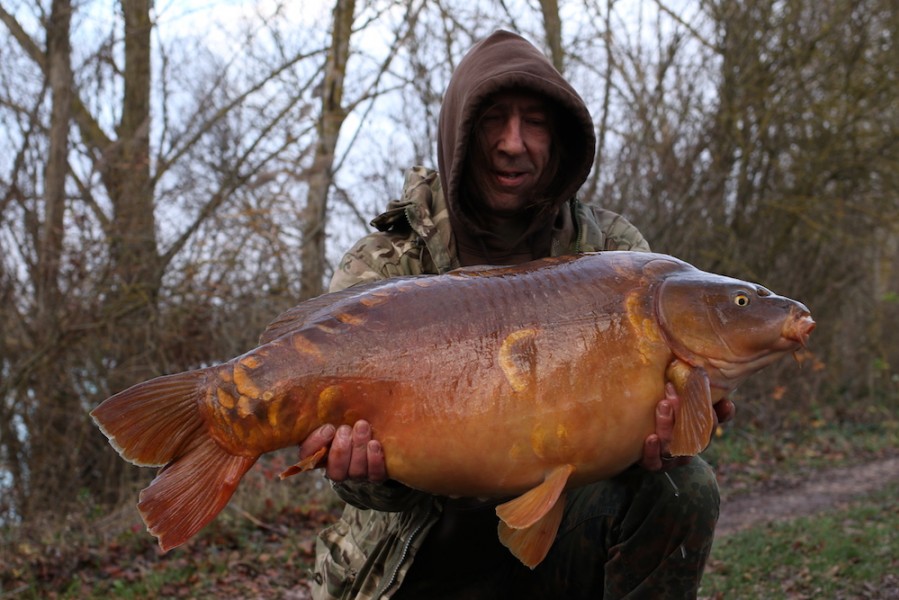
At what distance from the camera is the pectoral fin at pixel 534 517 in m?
2.01

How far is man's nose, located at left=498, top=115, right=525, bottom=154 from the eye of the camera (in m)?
2.84

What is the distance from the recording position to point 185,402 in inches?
80.7

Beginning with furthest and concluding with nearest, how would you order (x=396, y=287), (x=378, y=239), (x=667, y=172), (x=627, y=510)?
(x=667, y=172) < (x=378, y=239) < (x=627, y=510) < (x=396, y=287)

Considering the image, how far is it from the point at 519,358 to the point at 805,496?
5.38 m

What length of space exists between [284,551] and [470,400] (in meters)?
3.60

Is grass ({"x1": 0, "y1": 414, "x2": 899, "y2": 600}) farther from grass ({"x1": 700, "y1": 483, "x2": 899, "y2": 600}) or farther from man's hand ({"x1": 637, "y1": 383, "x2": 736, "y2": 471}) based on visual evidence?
man's hand ({"x1": 637, "y1": 383, "x2": 736, "y2": 471})

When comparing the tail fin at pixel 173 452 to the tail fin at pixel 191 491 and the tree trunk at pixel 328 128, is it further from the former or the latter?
the tree trunk at pixel 328 128

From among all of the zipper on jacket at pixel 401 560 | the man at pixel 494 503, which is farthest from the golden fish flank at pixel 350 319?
the zipper on jacket at pixel 401 560

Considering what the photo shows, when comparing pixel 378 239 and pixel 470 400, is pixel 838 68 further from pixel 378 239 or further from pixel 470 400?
pixel 470 400

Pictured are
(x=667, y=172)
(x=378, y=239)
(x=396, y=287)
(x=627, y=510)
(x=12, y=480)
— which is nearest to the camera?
(x=396, y=287)

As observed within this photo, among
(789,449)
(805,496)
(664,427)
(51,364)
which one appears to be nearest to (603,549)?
(664,427)

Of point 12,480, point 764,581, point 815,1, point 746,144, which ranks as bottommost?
point 764,581

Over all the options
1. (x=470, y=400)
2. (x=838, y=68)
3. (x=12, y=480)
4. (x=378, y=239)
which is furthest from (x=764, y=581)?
(x=838, y=68)

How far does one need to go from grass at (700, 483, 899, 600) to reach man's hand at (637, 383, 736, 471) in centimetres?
198
